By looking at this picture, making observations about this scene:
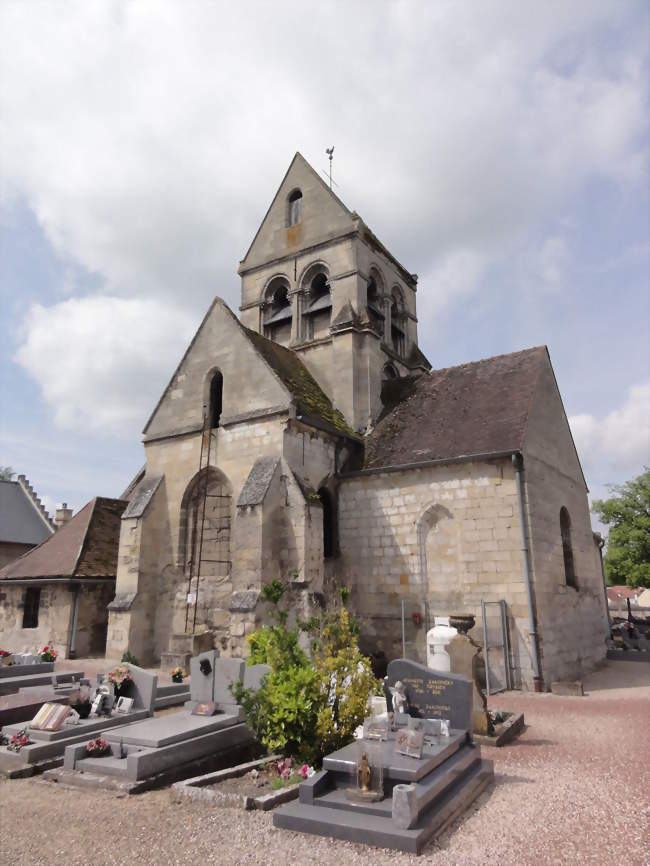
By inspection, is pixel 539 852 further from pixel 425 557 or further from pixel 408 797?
pixel 425 557

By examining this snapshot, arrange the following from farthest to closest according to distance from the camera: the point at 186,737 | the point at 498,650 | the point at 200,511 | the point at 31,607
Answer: the point at 31,607 → the point at 200,511 → the point at 498,650 → the point at 186,737

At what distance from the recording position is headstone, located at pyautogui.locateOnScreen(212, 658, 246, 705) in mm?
8438

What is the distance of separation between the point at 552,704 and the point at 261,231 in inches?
747

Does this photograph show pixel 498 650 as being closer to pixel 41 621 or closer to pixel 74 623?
pixel 74 623

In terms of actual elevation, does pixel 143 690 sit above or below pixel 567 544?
below

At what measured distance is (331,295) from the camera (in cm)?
2002

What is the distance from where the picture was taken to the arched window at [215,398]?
16888mm

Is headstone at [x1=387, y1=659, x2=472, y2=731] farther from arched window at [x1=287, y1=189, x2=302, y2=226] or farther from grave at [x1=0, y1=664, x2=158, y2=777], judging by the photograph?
arched window at [x1=287, y1=189, x2=302, y2=226]

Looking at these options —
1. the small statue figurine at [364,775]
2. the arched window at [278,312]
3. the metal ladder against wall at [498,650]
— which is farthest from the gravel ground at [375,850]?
the arched window at [278,312]

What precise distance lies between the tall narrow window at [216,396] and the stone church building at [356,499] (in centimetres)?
6

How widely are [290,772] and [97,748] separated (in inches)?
96.4

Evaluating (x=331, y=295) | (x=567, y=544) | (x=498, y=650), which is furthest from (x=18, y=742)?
(x=331, y=295)

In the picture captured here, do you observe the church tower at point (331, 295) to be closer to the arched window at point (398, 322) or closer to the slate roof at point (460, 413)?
the arched window at point (398, 322)

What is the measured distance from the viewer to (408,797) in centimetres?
489
